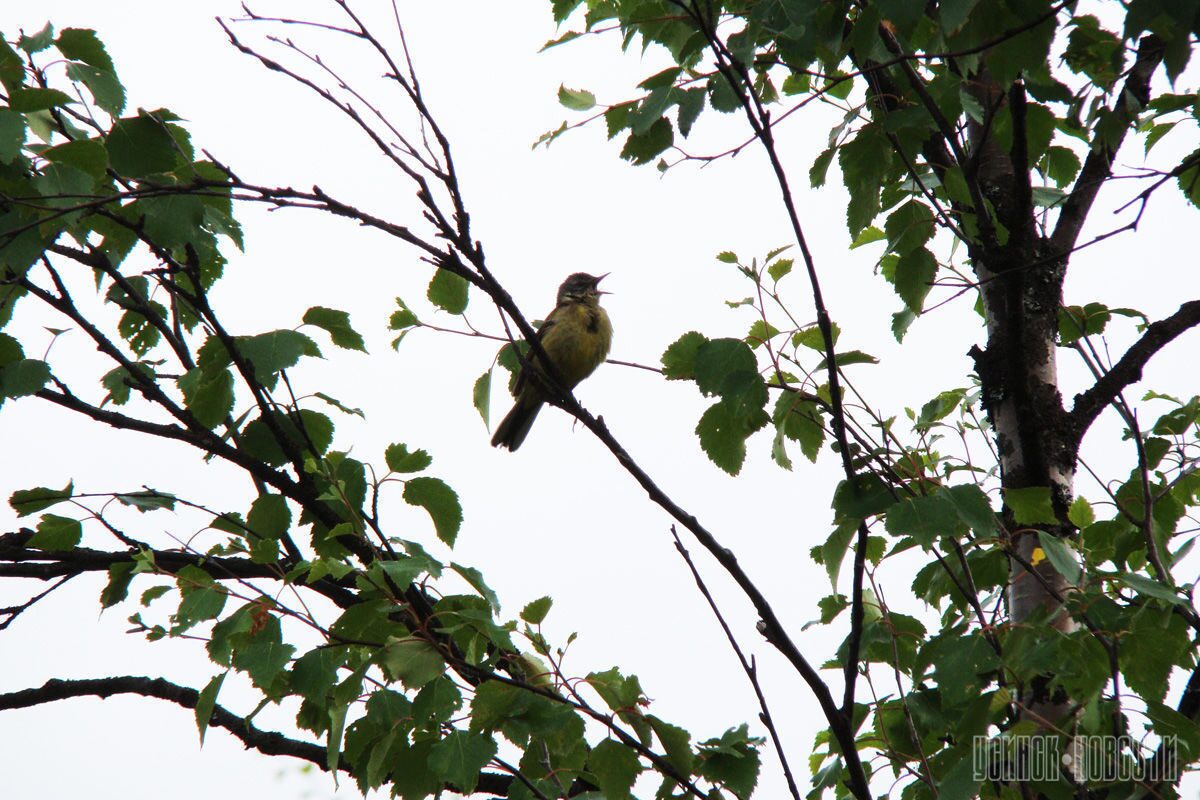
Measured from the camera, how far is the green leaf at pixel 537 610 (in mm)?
2783

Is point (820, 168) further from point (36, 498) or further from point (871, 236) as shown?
point (36, 498)

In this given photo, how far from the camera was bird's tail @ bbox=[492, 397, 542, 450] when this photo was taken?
753 centimetres

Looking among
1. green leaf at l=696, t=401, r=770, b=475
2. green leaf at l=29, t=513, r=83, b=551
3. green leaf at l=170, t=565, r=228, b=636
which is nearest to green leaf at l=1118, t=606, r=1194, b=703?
green leaf at l=696, t=401, r=770, b=475

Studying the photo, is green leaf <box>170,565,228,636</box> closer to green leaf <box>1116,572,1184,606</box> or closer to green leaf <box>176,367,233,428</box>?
green leaf <box>176,367,233,428</box>

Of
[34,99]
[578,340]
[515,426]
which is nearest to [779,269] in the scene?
[34,99]

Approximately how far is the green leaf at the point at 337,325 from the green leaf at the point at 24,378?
803 millimetres

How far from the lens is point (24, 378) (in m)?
3.29

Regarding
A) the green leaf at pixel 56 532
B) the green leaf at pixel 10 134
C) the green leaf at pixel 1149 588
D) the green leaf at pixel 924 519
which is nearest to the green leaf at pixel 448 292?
the green leaf at pixel 10 134

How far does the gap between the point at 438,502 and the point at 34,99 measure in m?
1.39

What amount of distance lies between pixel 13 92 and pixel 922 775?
110 inches

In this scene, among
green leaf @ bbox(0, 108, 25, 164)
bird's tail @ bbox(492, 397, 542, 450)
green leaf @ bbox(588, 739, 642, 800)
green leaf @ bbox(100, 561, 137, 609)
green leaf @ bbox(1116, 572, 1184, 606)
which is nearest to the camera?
green leaf @ bbox(1116, 572, 1184, 606)

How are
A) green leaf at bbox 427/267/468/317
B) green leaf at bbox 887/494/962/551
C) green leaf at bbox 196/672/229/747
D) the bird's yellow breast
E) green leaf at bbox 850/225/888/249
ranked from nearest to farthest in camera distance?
1. green leaf at bbox 887/494/962/551
2. green leaf at bbox 196/672/229/747
3. green leaf at bbox 427/267/468/317
4. green leaf at bbox 850/225/888/249
5. the bird's yellow breast

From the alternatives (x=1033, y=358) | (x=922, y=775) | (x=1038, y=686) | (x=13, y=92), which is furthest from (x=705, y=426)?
(x=13, y=92)

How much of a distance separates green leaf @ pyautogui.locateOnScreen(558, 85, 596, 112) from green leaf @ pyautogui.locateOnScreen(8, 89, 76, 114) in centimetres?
120
